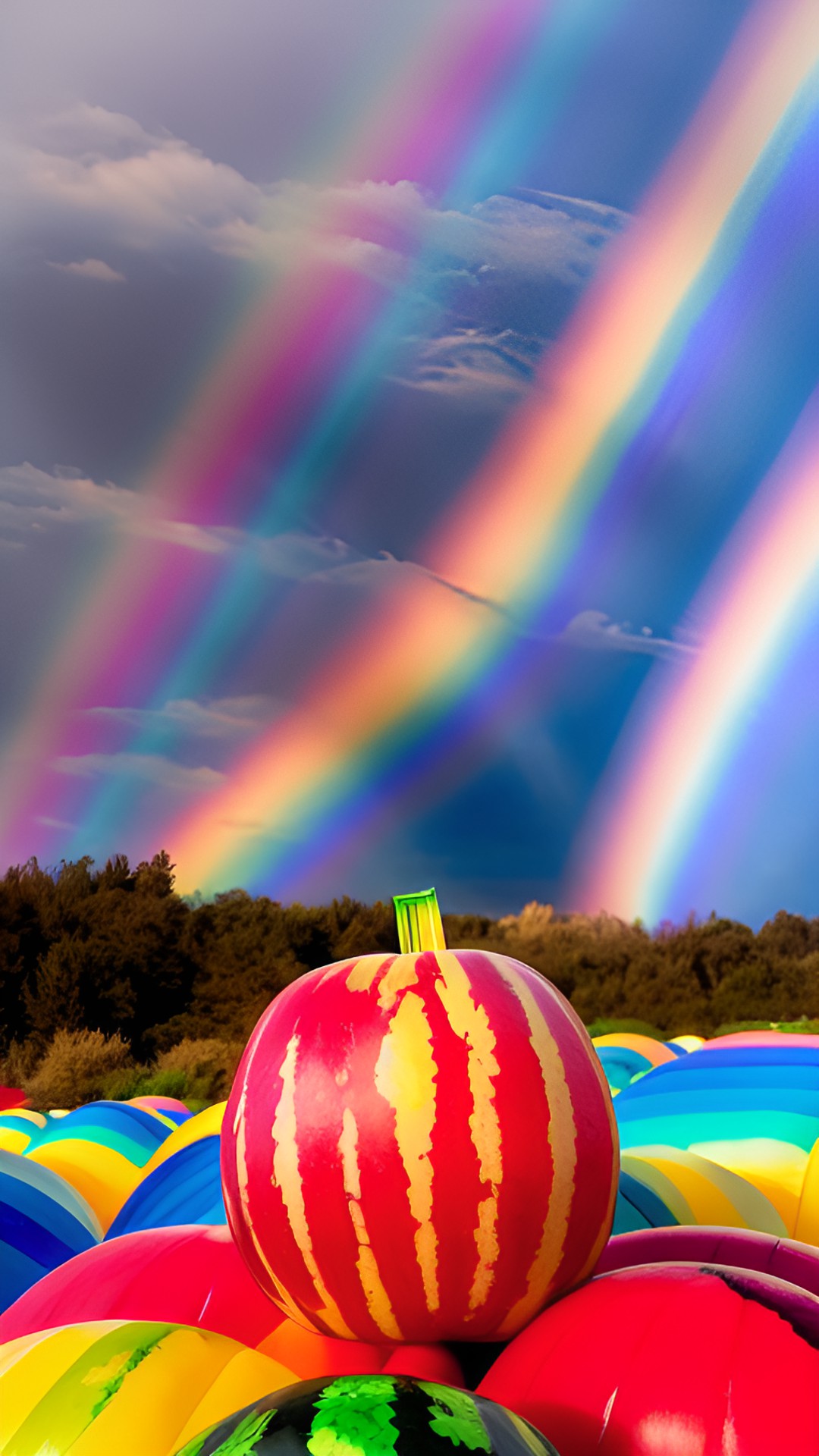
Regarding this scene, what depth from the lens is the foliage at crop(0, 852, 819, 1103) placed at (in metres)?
12.1

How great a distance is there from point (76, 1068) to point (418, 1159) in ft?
34.2

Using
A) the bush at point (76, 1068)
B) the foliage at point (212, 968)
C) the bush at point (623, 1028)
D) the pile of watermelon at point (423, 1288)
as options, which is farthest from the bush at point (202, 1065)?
the pile of watermelon at point (423, 1288)

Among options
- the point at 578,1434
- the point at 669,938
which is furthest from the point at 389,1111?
the point at 669,938

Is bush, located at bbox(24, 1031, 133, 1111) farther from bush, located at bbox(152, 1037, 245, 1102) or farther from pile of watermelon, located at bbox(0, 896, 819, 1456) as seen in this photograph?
pile of watermelon, located at bbox(0, 896, 819, 1456)

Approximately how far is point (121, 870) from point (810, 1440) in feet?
48.2

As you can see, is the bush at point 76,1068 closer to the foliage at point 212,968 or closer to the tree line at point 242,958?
the foliage at point 212,968

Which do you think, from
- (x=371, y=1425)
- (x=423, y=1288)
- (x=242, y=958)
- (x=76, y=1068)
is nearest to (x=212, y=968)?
(x=242, y=958)

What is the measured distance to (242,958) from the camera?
14477 mm

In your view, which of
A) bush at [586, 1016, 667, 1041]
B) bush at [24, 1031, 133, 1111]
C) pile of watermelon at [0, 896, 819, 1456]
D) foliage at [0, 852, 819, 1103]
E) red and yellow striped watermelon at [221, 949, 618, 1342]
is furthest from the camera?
bush at [586, 1016, 667, 1041]

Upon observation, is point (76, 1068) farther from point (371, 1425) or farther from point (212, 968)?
point (371, 1425)

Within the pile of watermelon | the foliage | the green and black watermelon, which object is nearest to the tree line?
the foliage

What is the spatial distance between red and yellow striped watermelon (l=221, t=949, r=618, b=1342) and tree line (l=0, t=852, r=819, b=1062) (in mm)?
11642

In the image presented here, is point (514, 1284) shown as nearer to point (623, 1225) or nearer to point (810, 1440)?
point (810, 1440)

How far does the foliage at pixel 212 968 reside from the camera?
39.8 ft
